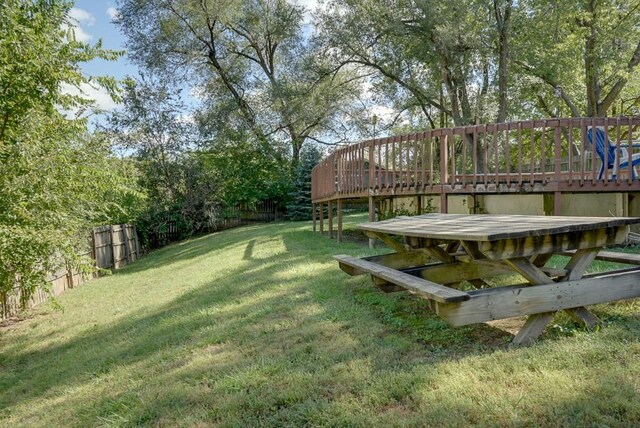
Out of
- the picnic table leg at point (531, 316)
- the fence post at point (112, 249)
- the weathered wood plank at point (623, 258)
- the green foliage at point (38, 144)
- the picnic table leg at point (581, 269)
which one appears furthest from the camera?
the fence post at point (112, 249)

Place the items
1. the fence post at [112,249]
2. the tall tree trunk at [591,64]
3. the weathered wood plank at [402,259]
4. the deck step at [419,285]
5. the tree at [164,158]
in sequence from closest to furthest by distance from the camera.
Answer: the deck step at [419,285] < the weathered wood plank at [402,259] < the fence post at [112,249] < the tall tree trunk at [591,64] < the tree at [164,158]

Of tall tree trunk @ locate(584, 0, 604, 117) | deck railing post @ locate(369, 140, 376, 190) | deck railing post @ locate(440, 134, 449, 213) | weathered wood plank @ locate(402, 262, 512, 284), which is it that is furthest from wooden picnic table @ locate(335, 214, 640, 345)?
tall tree trunk @ locate(584, 0, 604, 117)

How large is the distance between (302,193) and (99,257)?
10262mm

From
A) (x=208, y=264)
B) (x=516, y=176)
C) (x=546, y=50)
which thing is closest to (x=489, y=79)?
(x=546, y=50)

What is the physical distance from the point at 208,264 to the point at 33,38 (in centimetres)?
530

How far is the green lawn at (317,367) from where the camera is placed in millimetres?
2171

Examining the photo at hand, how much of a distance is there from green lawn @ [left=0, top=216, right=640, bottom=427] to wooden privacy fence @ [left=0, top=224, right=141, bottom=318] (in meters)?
2.37

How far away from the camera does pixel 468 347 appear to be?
3043mm

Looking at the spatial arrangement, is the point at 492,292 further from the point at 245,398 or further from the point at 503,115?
the point at 503,115

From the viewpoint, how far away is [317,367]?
294cm

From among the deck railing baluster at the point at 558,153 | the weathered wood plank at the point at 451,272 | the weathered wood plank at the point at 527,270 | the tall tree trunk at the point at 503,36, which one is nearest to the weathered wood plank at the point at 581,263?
the weathered wood plank at the point at 527,270

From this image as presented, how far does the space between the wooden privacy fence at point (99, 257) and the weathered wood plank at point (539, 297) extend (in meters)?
7.19

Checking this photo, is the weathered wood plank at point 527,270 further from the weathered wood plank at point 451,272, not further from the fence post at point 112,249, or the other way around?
the fence post at point 112,249

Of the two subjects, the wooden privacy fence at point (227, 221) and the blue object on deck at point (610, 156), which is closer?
the blue object on deck at point (610, 156)
